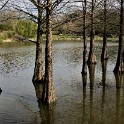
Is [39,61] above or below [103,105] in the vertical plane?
above

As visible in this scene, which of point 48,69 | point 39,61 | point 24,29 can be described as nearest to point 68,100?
point 48,69

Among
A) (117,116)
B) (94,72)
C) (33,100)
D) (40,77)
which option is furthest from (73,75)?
→ (117,116)

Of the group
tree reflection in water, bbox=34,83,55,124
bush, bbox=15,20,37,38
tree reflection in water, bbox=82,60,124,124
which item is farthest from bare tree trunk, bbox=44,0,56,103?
bush, bbox=15,20,37,38

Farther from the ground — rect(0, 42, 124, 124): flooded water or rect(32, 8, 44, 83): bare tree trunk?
rect(32, 8, 44, 83): bare tree trunk

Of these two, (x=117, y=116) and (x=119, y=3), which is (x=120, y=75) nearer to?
(x=119, y=3)

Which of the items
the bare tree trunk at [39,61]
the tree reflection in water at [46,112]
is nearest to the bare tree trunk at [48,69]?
the tree reflection in water at [46,112]

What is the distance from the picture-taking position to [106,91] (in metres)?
20.4

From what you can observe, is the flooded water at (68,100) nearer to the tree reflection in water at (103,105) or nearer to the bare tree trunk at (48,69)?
the tree reflection in water at (103,105)

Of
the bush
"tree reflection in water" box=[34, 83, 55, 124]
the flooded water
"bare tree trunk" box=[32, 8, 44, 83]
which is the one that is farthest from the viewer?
the bush

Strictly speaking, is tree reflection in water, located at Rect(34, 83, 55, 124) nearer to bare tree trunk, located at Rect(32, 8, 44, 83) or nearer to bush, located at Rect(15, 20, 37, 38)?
bare tree trunk, located at Rect(32, 8, 44, 83)

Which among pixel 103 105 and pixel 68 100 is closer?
pixel 103 105

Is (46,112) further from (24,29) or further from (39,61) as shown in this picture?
(24,29)

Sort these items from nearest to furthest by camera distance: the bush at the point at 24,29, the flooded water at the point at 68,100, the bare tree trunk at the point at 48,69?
the flooded water at the point at 68,100
the bare tree trunk at the point at 48,69
the bush at the point at 24,29

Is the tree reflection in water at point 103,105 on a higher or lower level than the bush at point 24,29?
lower
